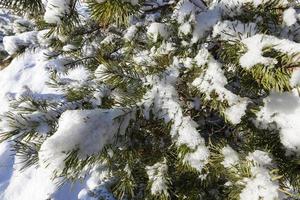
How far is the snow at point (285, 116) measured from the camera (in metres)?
1.79

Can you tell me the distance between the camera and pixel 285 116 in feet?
6.01

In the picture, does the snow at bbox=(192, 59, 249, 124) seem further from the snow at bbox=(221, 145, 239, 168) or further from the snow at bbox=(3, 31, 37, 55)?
the snow at bbox=(3, 31, 37, 55)

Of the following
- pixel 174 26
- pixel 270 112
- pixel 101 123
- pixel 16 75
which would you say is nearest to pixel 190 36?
pixel 174 26

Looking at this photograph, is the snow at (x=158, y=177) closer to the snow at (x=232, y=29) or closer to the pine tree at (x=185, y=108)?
the pine tree at (x=185, y=108)

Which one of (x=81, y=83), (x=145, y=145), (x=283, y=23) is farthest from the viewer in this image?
(x=81, y=83)

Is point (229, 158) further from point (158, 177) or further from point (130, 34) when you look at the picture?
point (130, 34)

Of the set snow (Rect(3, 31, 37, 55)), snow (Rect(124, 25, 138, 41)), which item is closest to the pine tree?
snow (Rect(124, 25, 138, 41))

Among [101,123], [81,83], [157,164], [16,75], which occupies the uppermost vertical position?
[101,123]

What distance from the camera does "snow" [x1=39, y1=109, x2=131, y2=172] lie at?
55.1 inches

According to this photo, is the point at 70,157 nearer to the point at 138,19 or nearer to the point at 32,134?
the point at 32,134

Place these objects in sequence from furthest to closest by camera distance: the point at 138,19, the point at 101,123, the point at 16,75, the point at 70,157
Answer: the point at 16,75 < the point at 138,19 < the point at 101,123 < the point at 70,157

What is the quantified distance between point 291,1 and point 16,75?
31.2 ft

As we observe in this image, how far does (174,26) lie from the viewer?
2271 mm

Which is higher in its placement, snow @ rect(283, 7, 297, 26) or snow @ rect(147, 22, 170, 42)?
snow @ rect(283, 7, 297, 26)
